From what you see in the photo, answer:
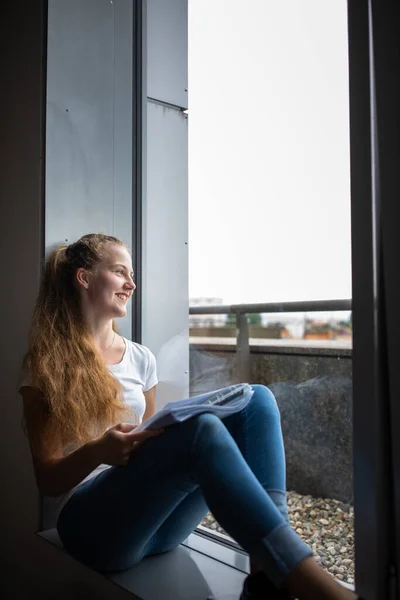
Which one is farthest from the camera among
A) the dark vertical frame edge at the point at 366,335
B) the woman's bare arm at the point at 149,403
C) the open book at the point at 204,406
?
the woman's bare arm at the point at 149,403

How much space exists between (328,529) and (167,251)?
3.50 feet

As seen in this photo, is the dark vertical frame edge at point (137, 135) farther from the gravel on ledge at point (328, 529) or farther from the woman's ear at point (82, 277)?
the gravel on ledge at point (328, 529)

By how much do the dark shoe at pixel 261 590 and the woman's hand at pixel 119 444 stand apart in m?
0.33

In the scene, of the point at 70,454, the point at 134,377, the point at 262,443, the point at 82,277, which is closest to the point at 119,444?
the point at 70,454

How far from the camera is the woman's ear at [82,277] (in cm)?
157

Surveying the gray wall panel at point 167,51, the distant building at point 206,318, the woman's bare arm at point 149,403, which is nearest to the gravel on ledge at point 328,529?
the woman's bare arm at point 149,403

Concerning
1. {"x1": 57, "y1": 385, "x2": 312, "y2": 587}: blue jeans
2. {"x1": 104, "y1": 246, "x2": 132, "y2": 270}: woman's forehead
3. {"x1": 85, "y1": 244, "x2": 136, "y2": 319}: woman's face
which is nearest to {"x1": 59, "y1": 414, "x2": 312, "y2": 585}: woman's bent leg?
{"x1": 57, "y1": 385, "x2": 312, "y2": 587}: blue jeans

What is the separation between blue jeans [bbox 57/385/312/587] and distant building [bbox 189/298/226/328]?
0.61 meters

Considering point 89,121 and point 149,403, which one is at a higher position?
point 89,121

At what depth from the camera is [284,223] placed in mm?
1589

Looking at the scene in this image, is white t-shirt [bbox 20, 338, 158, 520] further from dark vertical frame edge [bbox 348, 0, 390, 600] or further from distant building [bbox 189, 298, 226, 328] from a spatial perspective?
dark vertical frame edge [bbox 348, 0, 390, 600]

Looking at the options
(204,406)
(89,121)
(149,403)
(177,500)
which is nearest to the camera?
(204,406)

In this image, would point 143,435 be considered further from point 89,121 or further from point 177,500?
point 89,121

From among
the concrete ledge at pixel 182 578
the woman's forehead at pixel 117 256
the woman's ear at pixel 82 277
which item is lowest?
the concrete ledge at pixel 182 578
